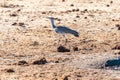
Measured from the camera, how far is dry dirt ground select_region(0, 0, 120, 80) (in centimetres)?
1395

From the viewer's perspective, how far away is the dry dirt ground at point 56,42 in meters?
13.9

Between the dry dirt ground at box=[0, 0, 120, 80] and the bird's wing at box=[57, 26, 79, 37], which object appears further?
the bird's wing at box=[57, 26, 79, 37]

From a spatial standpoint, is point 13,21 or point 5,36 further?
point 13,21

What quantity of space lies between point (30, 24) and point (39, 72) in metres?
9.66

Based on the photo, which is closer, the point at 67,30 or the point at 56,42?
the point at 67,30

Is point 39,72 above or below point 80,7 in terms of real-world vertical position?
above

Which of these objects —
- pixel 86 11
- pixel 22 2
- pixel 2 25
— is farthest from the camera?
pixel 22 2

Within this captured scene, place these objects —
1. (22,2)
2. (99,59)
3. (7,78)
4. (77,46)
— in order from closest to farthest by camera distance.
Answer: (7,78)
(99,59)
(77,46)
(22,2)

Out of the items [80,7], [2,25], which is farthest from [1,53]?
[80,7]

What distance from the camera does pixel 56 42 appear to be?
61.6 feet

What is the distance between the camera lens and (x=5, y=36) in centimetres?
1991

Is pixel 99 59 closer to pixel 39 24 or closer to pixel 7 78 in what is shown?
pixel 7 78

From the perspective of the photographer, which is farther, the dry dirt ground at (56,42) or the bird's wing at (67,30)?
the bird's wing at (67,30)

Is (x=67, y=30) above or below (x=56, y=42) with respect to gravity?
above
